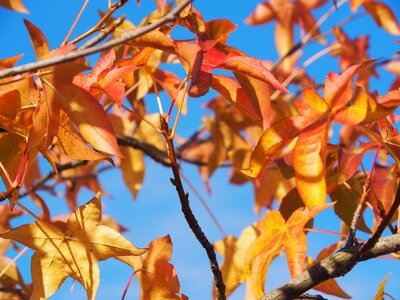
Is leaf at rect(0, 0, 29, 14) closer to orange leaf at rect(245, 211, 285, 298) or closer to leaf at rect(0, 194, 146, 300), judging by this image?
leaf at rect(0, 194, 146, 300)

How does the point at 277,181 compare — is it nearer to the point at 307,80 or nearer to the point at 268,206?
the point at 268,206

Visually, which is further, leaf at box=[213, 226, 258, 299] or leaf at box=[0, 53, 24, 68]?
leaf at box=[213, 226, 258, 299]

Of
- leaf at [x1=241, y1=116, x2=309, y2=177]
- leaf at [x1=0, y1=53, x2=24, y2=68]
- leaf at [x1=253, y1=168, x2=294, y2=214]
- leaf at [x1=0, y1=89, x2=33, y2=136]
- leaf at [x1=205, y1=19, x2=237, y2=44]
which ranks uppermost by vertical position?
leaf at [x1=253, y1=168, x2=294, y2=214]

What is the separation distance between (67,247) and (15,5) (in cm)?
44

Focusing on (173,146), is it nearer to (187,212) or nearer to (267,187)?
(187,212)

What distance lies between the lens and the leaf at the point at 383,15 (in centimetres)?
181

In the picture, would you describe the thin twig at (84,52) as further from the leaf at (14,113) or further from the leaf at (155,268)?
the leaf at (155,268)

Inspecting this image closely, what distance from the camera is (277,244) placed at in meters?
0.80

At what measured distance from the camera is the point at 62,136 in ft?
2.47

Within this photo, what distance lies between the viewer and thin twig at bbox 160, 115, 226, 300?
2.20 ft

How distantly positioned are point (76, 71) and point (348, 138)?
1553mm

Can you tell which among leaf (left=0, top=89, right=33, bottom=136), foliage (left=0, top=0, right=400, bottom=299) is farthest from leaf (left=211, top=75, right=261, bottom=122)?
leaf (left=0, top=89, right=33, bottom=136)

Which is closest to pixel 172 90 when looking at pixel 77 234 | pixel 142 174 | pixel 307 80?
pixel 142 174

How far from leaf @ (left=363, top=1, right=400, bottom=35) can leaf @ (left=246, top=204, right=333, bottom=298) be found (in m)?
1.17
